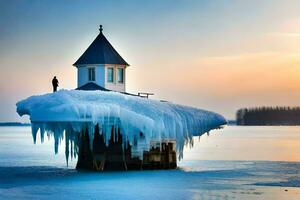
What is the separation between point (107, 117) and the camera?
35.7 m

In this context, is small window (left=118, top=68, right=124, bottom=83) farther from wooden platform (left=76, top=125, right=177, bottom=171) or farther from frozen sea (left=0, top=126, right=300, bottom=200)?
frozen sea (left=0, top=126, right=300, bottom=200)

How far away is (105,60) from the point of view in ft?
166

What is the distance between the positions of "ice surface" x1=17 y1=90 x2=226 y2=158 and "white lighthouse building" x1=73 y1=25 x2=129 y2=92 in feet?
32.3

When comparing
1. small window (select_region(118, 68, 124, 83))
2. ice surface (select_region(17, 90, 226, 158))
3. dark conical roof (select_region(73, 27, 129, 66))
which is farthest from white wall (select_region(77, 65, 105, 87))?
ice surface (select_region(17, 90, 226, 158))

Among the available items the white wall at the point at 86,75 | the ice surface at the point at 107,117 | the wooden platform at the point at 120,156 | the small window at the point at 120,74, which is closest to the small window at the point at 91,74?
the white wall at the point at 86,75

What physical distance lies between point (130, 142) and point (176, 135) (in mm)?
4379

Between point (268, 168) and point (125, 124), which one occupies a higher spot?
point (125, 124)

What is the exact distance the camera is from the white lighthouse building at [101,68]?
165 ft

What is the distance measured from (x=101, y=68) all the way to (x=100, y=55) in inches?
47.2

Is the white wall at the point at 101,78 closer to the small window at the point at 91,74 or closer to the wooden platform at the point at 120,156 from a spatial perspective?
the small window at the point at 91,74

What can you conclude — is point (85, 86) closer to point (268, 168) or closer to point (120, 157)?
point (120, 157)

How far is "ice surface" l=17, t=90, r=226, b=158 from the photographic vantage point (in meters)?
34.5

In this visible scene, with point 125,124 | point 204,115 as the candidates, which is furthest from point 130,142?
point 204,115

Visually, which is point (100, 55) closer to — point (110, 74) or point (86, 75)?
point (110, 74)
